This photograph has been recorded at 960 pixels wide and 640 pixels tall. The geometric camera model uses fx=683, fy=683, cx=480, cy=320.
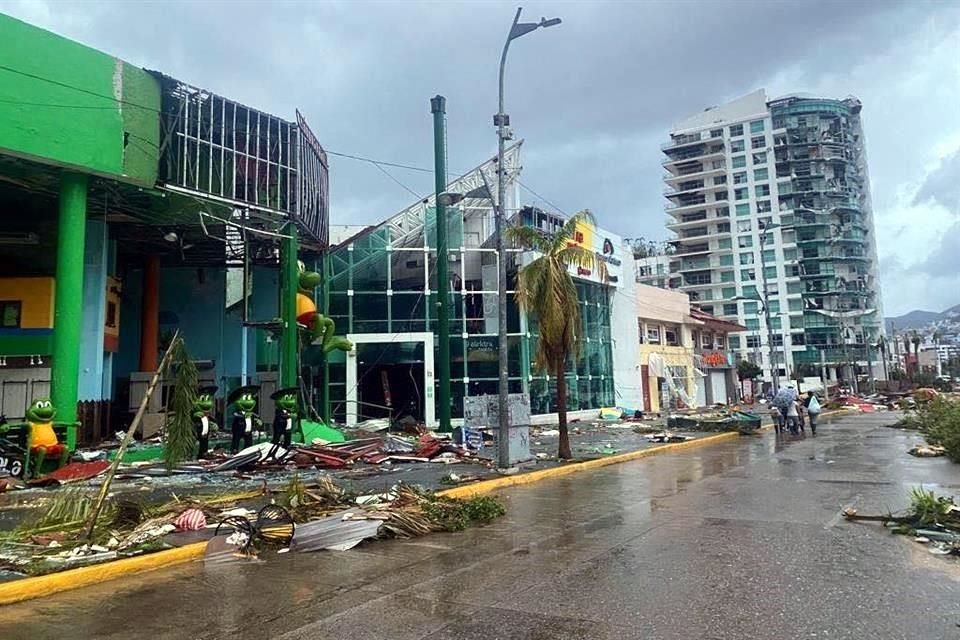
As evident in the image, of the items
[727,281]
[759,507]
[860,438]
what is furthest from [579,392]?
[727,281]

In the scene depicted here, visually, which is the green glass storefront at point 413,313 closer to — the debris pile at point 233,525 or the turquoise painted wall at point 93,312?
the turquoise painted wall at point 93,312

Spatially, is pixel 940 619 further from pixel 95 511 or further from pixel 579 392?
pixel 579 392

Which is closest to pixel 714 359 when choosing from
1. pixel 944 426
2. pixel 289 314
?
pixel 944 426

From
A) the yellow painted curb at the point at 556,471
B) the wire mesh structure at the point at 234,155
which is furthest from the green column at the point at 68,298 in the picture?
the yellow painted curb at the point at 556,471

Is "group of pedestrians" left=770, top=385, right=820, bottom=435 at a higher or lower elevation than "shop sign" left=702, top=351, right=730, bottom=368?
lower

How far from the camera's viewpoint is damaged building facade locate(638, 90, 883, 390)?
102250mm

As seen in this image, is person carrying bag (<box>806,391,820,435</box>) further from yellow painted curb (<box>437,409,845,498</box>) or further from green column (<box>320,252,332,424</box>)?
green column (<box>320,252,332,424</box>)

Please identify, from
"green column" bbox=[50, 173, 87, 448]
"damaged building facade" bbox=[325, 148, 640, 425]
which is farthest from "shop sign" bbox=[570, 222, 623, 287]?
"green column" bbox=[50, 173, 87, 448]

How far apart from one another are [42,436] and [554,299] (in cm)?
1253

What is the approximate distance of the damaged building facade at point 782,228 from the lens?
102250mm

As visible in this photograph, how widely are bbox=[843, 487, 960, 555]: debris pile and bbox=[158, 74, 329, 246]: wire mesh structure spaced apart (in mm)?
19789

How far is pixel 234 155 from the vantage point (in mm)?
22234

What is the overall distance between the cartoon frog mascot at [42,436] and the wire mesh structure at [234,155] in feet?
24.9

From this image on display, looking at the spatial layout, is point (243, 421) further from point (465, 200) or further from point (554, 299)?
point (465, 200)
